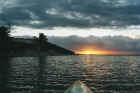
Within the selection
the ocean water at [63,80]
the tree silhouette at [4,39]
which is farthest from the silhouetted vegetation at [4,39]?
the ocean water at [63,80]

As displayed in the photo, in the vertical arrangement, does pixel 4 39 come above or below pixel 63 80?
above

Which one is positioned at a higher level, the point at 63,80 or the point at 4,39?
the point at 4,39

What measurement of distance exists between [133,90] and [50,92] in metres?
12.6

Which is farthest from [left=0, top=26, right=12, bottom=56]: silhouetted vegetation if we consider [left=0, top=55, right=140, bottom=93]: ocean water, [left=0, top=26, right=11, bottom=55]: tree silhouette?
[left=0, top=55, right=140, bottom=93]: ocean water

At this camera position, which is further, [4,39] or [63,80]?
[4,39]

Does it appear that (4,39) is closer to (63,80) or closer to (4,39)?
(4,39)

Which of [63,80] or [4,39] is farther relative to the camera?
[4,39]

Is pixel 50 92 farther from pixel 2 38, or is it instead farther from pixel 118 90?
pixel 2 38

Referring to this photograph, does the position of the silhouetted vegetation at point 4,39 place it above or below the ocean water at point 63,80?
above

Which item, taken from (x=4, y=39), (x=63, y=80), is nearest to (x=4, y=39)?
(x=4, y=39)

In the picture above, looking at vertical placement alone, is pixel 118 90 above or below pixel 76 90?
below

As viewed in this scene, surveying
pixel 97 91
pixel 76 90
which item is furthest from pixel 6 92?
pixel 76 90

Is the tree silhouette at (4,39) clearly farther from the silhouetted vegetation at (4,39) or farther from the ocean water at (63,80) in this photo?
the ocean water at (63,80)

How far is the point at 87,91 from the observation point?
40.8 feet
